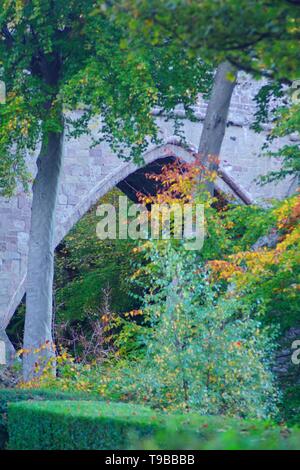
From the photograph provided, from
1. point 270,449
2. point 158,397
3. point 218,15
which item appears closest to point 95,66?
point 158,397

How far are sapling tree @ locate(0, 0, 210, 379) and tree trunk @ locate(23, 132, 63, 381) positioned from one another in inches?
0.5

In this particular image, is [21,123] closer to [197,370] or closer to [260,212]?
[260,212]

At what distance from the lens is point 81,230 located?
24172mm

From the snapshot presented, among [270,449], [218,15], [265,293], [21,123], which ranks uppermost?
[21,123]

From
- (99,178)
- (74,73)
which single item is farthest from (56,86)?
(99,178)

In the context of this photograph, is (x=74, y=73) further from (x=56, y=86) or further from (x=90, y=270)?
(x=90, y=270)

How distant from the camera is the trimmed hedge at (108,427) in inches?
239

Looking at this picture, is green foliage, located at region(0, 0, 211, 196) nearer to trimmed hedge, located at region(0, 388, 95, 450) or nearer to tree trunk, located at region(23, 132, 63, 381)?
tree trunk, located at region(23, 132, 63, 381)

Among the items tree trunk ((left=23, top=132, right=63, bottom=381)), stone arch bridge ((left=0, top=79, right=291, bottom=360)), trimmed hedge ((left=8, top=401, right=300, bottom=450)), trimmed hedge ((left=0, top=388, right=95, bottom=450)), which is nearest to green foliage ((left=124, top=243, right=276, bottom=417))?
trimmed hedge ((left=0, top=388, right=95, bottom=450))

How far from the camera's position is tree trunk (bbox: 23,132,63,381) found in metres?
14.0

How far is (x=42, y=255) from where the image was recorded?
1433 cm

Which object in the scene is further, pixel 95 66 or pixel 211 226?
pixel 211 226

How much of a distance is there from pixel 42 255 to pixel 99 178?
23.5ft

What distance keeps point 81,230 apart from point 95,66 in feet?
37.6
